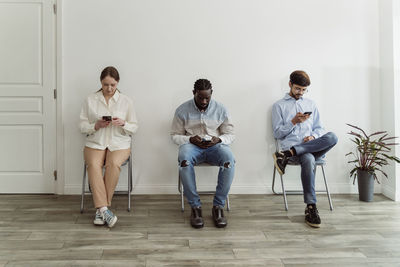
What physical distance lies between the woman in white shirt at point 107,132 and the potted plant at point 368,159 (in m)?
2.31

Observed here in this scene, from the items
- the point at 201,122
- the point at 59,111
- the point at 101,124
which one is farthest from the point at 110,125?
the point at 201,122

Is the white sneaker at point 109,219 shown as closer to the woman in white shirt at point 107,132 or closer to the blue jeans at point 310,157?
the woman in white shirt at point 107,132

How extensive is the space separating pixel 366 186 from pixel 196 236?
1.97 meters

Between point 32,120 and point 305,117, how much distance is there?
9.19ft

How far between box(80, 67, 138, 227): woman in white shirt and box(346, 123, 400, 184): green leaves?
2.31 metres

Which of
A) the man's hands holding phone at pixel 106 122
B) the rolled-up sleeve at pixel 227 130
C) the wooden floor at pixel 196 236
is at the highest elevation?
the man's hands holding phone at pixel 106 122

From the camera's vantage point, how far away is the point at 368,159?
12.0 feet

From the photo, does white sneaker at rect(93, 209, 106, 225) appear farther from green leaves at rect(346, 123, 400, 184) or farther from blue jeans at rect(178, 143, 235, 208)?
green leaves at rect(346, 123, 400, 184)

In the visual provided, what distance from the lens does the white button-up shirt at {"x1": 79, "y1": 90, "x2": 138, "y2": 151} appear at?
3307mm

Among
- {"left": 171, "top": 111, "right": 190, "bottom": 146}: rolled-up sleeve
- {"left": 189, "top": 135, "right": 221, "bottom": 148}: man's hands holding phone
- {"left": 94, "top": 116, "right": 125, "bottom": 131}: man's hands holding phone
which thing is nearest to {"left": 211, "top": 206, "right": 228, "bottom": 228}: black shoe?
{"left": 189, "top": 135, "right": 221, "bottom": 148}: man's hands holding phone

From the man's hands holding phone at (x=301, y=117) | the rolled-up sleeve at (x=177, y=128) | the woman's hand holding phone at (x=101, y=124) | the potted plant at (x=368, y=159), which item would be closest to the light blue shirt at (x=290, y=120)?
the man's hands holding phone at (x=301, y=117)

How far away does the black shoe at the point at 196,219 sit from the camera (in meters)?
2.87

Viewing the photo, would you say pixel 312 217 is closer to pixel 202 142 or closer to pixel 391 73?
pixel 202 142

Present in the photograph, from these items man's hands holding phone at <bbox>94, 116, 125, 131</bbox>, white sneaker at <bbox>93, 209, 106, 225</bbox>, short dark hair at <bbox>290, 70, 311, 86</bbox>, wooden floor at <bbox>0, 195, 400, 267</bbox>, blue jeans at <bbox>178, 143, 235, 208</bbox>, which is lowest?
wooden floor at <bbox>0, 195, 400, 267</bbox>
